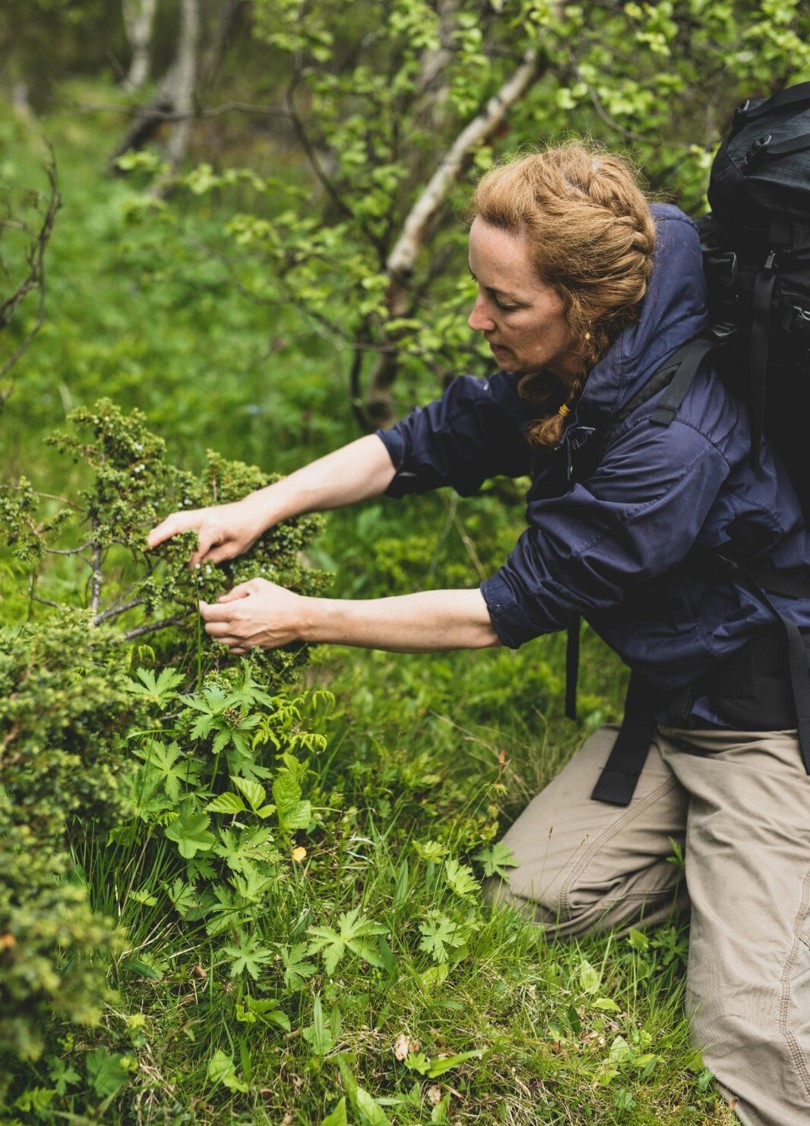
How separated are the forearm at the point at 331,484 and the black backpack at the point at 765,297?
1.03 m

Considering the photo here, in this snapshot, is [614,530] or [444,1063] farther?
[614,530]

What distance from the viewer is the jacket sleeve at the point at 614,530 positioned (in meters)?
2.56

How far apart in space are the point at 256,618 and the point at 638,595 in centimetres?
119

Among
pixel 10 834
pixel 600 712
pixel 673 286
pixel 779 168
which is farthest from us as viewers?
pixel 600 712

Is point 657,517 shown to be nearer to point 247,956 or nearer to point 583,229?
point 583,229

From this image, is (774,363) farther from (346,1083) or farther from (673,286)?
(346,1083)

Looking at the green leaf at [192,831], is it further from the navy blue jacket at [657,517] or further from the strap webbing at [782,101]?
the strap webbing at [782,101]

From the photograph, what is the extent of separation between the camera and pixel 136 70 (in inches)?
572

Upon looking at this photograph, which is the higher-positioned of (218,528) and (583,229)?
(583,229)

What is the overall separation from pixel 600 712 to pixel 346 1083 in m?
2.07

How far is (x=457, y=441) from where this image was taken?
339cm

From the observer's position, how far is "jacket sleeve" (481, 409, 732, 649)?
2559 mm

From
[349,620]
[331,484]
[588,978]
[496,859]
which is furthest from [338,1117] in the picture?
[331,484]

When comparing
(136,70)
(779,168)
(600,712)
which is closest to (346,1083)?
(600,712)
